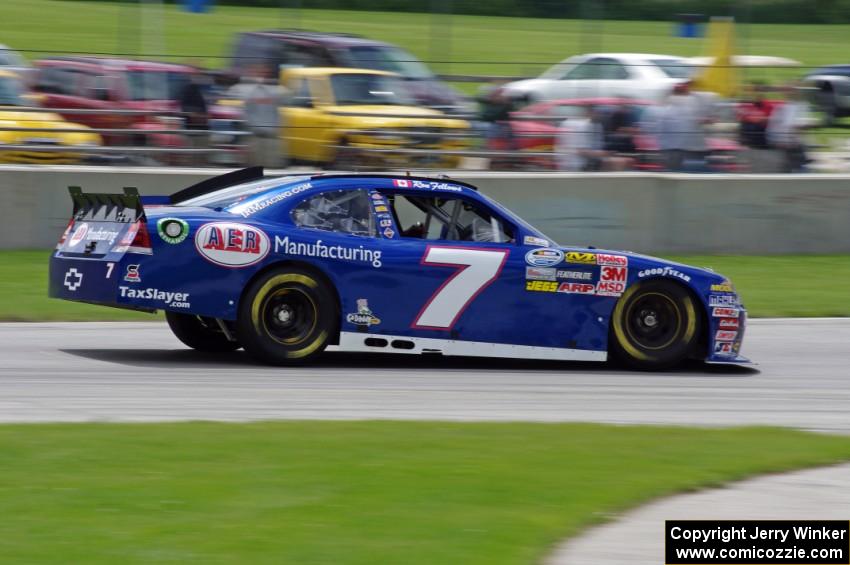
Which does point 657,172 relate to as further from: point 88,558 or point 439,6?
point 88,558

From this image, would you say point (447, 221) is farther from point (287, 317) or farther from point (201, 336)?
point (201, 336)

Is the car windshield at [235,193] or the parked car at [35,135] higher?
the parked car at [35,135]

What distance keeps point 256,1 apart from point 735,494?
13.7 m

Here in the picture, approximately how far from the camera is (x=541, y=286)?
9633 mm

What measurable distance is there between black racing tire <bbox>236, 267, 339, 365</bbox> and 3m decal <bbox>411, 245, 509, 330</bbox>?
2.20 ft

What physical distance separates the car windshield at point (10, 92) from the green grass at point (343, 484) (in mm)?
10358

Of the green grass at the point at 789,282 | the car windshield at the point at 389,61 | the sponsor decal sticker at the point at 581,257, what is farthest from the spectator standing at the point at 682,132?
the sponsor decal sticker at the point at 581,257

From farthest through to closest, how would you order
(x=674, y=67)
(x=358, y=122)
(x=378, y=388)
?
(x=674, y=67) < (x=358, y=122) < (x=378, y=388)

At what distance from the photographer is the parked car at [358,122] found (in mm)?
17016

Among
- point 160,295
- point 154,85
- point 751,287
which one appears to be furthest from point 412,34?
point 160,295

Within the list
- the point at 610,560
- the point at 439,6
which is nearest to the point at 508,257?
the point at 610,560

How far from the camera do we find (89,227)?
30.2 feet

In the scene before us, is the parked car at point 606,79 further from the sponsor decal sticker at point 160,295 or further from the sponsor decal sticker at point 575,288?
the sponsor decal sticker at point 160,295

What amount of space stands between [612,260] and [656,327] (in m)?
0.70
